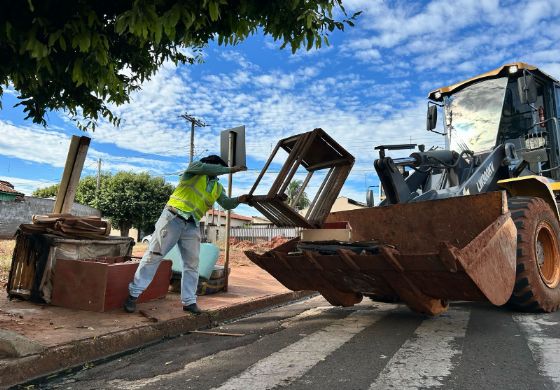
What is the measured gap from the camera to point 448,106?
7727 millimetres

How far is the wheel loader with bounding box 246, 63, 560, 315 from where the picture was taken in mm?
3875

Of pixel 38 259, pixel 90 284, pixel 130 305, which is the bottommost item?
pixel 130 305

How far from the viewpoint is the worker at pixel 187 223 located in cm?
494

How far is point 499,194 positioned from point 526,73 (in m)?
2.85

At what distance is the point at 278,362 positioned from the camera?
11.4 feet

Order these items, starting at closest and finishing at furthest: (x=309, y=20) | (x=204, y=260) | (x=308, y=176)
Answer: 1. (x=309, y=20)
2. (x=308, y=176)
3. (x=204, y=260)

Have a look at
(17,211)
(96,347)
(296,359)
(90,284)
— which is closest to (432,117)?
(296,359)

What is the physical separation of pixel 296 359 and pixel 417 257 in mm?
1297

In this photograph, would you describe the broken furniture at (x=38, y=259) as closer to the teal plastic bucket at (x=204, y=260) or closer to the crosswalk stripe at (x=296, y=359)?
the teal plastic bucket at (x=204, y=260)

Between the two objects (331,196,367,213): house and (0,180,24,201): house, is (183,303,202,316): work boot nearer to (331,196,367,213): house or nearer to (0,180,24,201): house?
(331,196,367,213): house

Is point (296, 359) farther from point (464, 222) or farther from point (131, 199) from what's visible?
point (131, 199)

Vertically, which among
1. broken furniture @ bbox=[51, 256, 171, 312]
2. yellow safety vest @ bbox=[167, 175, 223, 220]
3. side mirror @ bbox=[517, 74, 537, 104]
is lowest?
broken furniture @ bbox=[51, 256, 171, 312]

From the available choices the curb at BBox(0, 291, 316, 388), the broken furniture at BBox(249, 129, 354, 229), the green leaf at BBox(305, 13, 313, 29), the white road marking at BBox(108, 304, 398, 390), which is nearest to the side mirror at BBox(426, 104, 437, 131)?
the broken furniture at BBox(249, 129, 354, 229)

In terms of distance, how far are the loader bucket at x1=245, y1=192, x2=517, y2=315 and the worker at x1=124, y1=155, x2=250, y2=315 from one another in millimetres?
731
